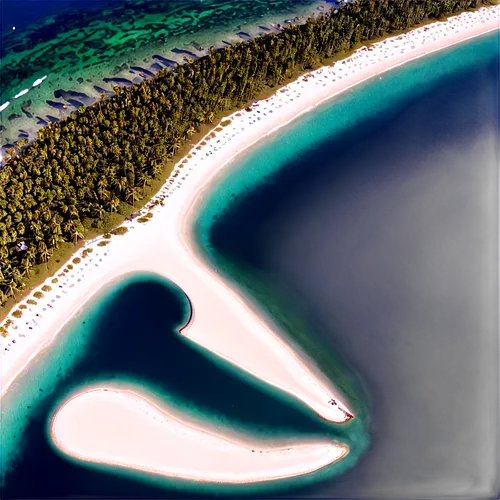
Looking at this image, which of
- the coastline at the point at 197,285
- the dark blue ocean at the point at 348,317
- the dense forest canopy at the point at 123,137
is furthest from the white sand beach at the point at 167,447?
the dense forest canopy at the point at 123,137

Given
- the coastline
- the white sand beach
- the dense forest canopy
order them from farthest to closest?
the dense forest canopy
the coastline
the white sand beach

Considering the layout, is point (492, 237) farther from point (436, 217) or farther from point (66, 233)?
point (66, 233)

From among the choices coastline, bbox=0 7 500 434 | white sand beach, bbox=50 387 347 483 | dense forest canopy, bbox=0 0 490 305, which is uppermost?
dense forest canopy, bbox=0 0 490 305

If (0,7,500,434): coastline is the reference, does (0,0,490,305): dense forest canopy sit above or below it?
above

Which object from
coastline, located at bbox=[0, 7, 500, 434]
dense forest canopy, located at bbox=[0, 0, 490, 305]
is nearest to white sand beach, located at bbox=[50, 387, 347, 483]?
coastline, located at bbox=[0, 7, 500, 434]

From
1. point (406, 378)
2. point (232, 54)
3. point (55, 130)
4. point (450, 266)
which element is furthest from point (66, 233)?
point (450, 266)

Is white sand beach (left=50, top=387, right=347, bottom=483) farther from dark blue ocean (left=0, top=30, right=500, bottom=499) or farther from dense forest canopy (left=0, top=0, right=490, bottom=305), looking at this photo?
dense forest canopy (left=0, top=0, right=490, bottom=305)

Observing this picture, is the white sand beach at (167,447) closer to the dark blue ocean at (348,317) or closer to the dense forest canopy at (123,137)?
the dark blue ocean at (348,317)
